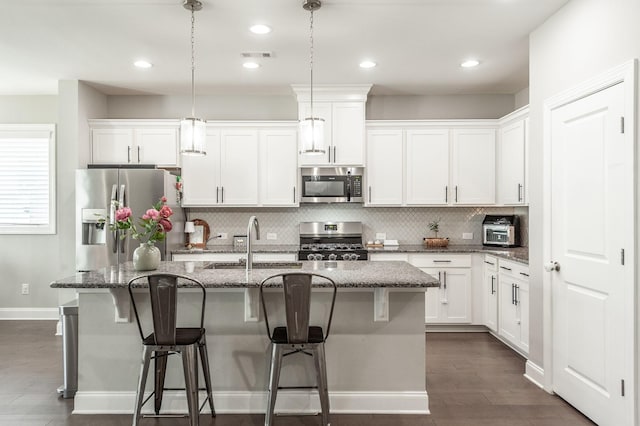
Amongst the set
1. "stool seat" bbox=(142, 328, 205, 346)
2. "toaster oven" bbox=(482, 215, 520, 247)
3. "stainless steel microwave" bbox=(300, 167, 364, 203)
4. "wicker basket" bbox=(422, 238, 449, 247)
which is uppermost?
"stainless steel microwave" bbox=(300, 167, 364, 203)

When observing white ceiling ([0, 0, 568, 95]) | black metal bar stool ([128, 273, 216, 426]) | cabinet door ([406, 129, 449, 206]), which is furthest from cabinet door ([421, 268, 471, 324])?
black metal bar stool ([128, 273, 216, 426])

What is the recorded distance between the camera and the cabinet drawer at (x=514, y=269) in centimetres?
401

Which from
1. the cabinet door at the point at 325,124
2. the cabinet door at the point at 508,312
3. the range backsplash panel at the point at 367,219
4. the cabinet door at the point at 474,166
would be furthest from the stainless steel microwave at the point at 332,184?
the cabinet door at the point at 508,312

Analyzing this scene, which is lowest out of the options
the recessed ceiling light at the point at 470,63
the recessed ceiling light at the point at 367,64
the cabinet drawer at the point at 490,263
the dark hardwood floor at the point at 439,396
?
the dark hardwood floor at the point at 439,396

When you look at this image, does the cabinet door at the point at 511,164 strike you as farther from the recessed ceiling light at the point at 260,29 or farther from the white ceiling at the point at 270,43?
the recessed ceiling light at the point at 260,29

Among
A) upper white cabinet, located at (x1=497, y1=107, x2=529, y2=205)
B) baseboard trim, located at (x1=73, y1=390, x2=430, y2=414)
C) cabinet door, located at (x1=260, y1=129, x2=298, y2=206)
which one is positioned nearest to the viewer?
baseboard trim, located at (x1=73, y1=390, x2=430, y2=414)

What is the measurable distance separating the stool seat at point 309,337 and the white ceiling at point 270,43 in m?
2.18

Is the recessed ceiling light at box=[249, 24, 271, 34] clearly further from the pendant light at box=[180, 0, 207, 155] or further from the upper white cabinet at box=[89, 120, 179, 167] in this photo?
the upper white cabinet at box=[89, 120, 179, 167]

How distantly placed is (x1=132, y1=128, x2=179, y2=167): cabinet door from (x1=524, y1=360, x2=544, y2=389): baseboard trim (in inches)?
163

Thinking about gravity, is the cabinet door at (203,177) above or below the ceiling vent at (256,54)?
below

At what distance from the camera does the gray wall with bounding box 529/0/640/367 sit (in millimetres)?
2584

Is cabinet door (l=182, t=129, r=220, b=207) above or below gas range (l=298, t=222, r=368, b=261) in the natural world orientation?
above

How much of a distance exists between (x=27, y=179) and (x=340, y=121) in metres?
3.96

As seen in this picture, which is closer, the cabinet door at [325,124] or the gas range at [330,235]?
the cabinet door at [325,124]
